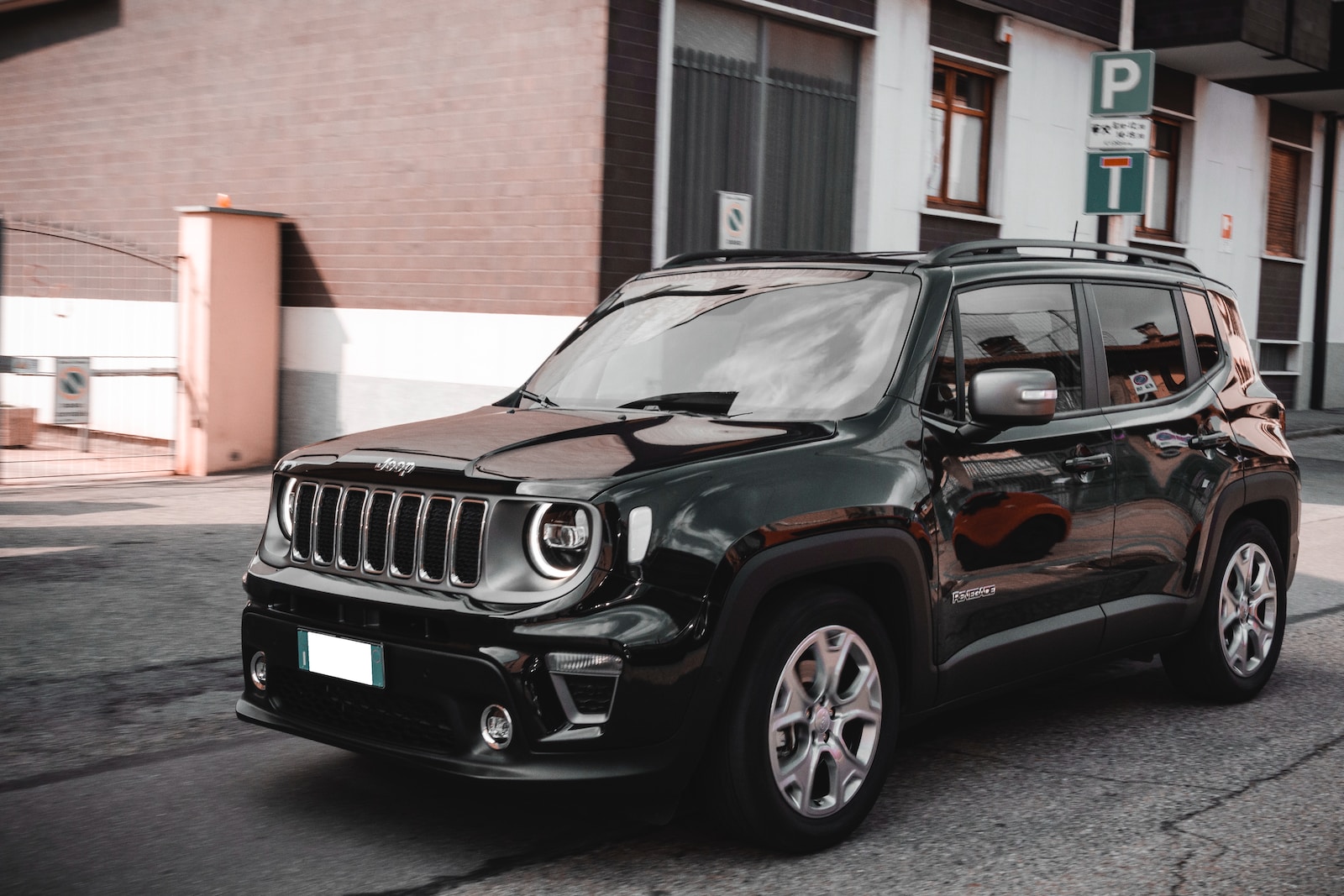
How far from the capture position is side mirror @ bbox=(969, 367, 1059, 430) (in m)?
4.48

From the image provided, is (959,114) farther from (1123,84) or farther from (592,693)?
(592,693)

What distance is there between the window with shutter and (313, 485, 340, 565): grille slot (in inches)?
787

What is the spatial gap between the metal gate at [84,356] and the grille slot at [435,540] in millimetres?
8905

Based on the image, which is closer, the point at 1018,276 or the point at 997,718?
the point at 1018,276

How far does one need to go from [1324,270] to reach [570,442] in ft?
70.1

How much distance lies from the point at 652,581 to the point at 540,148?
9.26 meters

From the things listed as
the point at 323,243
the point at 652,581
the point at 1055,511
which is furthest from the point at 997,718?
the point at 323,243

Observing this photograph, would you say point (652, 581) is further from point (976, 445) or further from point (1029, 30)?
point (1029, 30)

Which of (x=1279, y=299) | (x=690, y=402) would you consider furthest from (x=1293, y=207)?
(x=690, y=402)

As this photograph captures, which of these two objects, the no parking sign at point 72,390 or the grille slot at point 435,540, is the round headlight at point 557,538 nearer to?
the grille slot at point 435,540

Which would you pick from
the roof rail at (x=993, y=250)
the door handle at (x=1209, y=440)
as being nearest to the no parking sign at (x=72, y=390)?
the roof rail at (x=993, y=250)

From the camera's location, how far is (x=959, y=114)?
52.6 feet

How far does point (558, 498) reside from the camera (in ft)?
12.3

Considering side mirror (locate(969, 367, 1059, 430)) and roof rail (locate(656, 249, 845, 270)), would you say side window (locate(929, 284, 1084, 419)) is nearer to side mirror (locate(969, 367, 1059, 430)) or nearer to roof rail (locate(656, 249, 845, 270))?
side mirror (locate(969, 367, 1059, 430))
